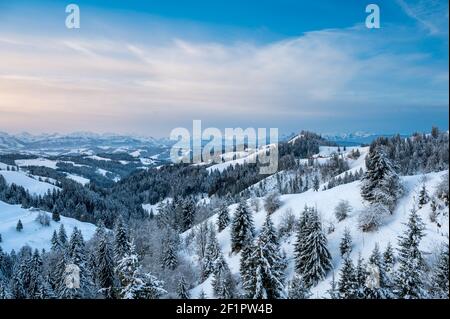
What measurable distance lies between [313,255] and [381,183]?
12.7m

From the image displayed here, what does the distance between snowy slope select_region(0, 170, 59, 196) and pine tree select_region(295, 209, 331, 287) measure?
125 m

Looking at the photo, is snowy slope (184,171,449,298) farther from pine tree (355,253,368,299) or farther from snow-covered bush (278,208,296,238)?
pine tree (355,253,368,299)

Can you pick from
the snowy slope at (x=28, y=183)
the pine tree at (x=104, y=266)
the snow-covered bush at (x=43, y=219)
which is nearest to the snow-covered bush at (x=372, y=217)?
the pine tree at (x=104, y=266)

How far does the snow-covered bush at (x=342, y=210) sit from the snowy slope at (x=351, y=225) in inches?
19.3

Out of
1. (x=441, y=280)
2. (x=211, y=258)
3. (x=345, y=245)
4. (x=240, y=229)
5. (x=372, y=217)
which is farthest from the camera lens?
(x=240, y=229)

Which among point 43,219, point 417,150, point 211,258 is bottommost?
point 43,219

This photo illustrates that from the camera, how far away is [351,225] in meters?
36.7

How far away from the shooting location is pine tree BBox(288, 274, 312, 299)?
77.9 ft

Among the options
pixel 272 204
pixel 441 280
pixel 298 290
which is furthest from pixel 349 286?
pixel 272 204

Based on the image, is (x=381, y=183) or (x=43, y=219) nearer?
(x=381, y=183)

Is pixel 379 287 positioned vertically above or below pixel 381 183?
below

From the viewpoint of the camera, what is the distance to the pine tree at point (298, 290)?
23734mm

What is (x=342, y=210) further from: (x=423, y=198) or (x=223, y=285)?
(x=223, y=285)
